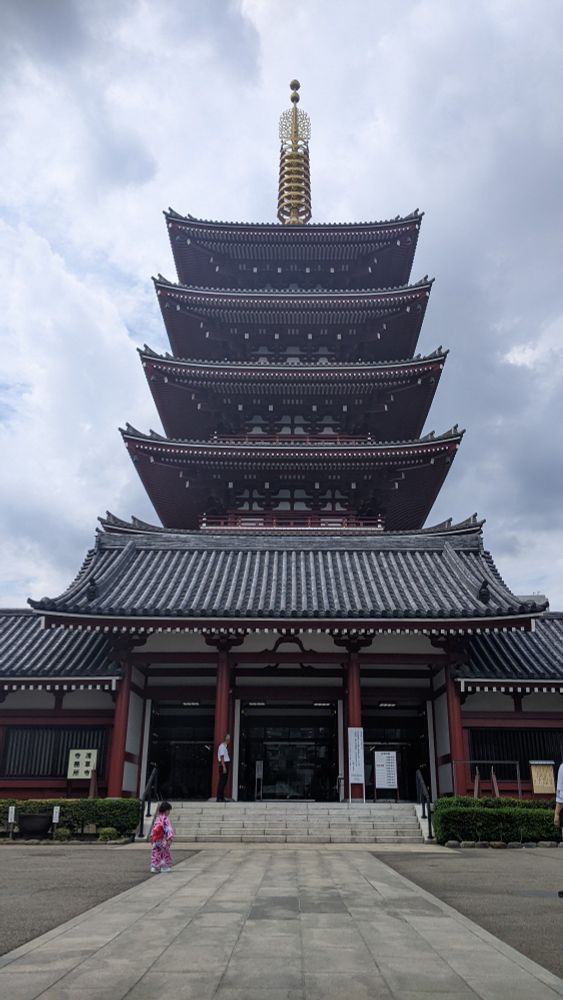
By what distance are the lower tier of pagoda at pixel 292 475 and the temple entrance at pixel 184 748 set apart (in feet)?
Answer: 28.2

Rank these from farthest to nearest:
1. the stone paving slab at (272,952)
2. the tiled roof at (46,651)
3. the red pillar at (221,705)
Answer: the tiled roof at (46,651) → the red pillar at (221,705) → the stone paving slab at (272,952)

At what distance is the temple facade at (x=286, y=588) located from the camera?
20906mm

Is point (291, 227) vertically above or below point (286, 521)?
above

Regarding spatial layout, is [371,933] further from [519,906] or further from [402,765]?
[402,765]

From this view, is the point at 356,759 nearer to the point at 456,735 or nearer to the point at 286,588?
the point at 456,735

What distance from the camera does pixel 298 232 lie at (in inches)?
1294

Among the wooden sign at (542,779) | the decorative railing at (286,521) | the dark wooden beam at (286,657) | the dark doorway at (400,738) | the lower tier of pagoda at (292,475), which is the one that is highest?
the lower tier of pagoda at (292,475)

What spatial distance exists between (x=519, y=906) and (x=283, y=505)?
73.7 ft

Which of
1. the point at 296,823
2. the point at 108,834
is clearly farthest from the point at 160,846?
the point at 296,823

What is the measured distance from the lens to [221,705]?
68.1 feet

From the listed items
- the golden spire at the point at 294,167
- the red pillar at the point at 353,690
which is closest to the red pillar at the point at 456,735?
the red pillar at the point at 353,690

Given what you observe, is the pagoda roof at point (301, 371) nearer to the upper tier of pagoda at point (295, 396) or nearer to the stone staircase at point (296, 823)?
the upper tier of pagoda at point (295, 396)

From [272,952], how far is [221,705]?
15252mm

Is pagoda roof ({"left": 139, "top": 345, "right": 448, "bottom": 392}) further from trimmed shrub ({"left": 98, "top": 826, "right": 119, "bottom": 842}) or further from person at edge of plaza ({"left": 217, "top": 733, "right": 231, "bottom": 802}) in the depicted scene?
trimmed shrub ({"left": 98, "top": 826, "right": 119, "bottom": 842})
